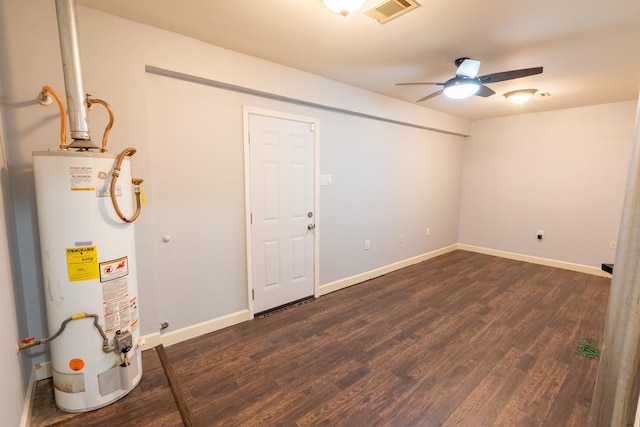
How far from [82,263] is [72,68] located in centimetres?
105

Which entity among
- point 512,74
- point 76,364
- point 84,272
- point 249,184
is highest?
point 512,74

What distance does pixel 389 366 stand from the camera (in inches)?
85.3

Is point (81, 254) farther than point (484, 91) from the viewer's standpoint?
No

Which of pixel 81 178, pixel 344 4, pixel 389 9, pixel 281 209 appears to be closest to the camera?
pixel 81 178

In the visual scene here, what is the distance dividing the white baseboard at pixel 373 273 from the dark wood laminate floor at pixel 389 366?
0.36 feet

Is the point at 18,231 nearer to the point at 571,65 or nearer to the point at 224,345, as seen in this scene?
the point at 224,345

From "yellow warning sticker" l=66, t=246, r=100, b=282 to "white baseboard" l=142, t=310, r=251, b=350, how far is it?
90cm

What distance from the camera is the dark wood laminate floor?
1706 millimetres

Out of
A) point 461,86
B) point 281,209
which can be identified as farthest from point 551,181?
point 281,209

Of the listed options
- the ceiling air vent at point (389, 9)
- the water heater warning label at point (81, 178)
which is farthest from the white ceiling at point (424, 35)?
the water heater warning label at point (81, 178)

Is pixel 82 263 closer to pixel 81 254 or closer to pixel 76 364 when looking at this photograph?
pixel 81 254

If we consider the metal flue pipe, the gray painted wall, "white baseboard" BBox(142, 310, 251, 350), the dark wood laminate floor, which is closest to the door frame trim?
"white baseboard" BBox(142, 310, 251, 350)

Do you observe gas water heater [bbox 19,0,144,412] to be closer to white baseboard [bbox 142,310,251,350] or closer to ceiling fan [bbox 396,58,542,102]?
white baseboard [bbox 142,310,251,350]

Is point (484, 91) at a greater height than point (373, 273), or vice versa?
point (484, 91)
